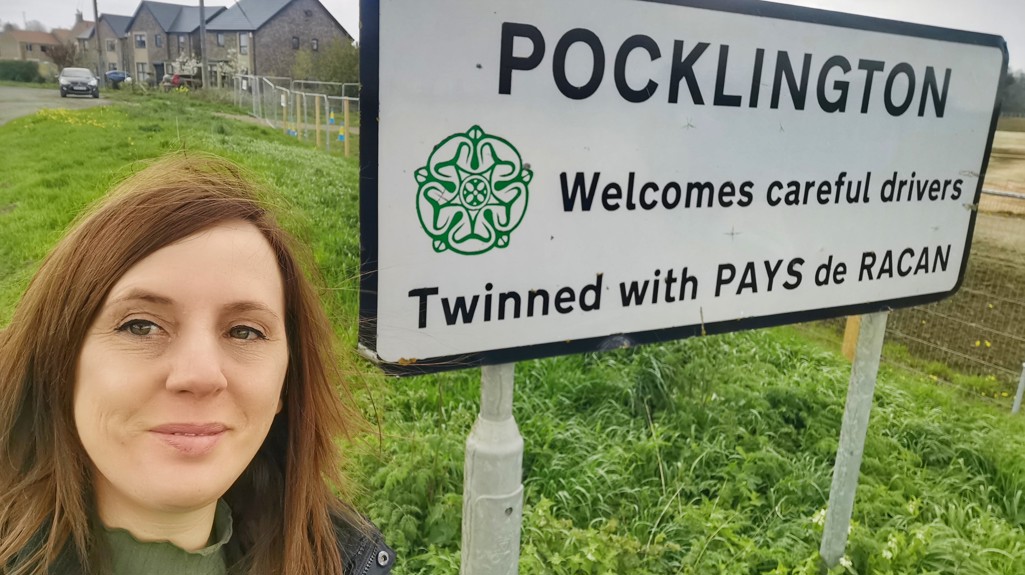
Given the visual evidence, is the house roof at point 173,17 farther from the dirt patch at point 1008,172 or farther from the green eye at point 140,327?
the dirt patch at point 1008,172

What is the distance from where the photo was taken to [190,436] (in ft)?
2.72

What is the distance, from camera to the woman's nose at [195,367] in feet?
2.63

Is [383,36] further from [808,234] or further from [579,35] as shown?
[808,234]

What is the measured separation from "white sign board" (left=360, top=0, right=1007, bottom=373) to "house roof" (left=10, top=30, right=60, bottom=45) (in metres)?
1.83

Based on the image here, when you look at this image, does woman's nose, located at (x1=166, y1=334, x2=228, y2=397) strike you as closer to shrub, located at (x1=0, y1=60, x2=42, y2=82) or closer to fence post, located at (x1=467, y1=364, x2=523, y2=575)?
fence post, located at (x1=467, y1=364, x2=523, y2=575)

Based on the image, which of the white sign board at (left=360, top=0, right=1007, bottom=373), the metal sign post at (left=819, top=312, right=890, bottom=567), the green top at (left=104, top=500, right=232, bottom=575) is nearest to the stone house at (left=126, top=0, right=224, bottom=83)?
the white sign board at (left=360, top=0, right=1007, bottom=373)

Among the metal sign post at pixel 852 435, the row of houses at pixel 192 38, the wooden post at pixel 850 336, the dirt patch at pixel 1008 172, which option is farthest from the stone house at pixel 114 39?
the dirt patch at pixel 1008 172

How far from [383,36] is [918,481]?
3253mm

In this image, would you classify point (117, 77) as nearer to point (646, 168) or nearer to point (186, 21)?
point (186, 21)

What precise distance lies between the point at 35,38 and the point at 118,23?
0.28 m

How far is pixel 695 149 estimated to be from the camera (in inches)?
56.1

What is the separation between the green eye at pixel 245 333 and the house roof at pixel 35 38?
1.92 meters

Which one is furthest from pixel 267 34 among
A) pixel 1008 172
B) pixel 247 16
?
pixel 1008 172

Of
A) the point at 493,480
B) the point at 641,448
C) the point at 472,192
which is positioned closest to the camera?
the point at 472,192
